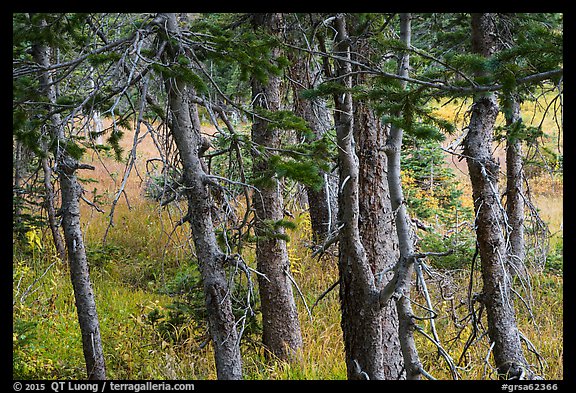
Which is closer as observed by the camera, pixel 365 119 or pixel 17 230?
pixel 365 119

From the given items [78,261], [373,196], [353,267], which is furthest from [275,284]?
[78,261]

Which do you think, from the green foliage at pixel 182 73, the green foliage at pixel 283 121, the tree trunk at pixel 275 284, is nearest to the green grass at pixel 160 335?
the tree trunk at pixel 275 284

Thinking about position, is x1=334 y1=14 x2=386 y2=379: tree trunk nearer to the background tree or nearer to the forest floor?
the forest floor

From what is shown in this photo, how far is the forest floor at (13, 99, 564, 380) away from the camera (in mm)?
6129

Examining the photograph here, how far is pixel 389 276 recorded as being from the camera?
5973mm

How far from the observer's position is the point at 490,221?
5254mm

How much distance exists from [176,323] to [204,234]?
127 inches

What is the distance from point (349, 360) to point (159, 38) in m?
3.33

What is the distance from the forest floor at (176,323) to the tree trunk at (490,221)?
0.26 metres
